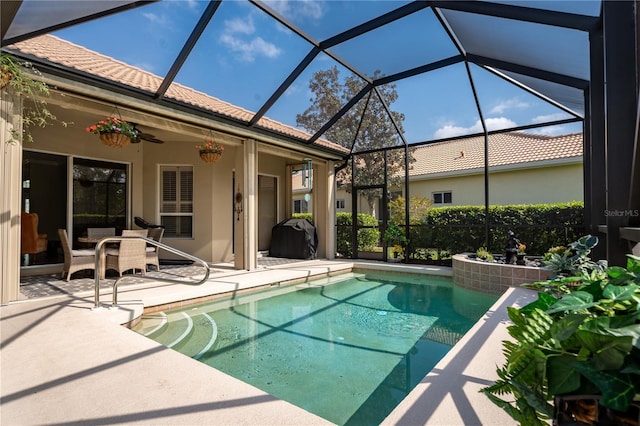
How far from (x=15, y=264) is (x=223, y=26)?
4282 mm

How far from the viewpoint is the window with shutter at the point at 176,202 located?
28.1ft

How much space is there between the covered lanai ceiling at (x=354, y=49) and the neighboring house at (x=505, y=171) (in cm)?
197

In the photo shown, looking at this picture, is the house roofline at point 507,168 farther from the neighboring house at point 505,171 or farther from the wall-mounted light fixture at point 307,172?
the wall-mounted light fixture at point 307,172

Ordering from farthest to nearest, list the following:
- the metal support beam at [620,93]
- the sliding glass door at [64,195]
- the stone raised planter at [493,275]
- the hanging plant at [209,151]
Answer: the sliding glass door at [64,195], the hanging plant at [209,151], the stone raised planter at [493,275], the metal support beam at [620,93]

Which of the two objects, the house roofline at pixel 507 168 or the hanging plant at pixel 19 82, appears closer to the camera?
the hanging plant at pixel 19 82

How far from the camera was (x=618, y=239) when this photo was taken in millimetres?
2527

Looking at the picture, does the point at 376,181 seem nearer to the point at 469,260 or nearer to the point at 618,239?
the point at 469,260

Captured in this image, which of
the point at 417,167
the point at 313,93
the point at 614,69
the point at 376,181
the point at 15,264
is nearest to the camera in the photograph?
the point at 614,69

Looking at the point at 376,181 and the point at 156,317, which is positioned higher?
the point at 376,181

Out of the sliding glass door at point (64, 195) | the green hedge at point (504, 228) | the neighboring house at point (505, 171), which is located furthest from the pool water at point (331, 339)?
the neighboring house at point (505, 171)

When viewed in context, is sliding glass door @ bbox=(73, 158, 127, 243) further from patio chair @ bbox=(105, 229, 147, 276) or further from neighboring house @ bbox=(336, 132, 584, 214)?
neighboring house @ bbox=(336, 132, 584, 214)

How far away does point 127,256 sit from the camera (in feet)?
19.7

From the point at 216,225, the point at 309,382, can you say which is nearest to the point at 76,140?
the point at 216,225

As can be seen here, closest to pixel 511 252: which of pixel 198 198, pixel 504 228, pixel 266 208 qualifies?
pixel 504 228
